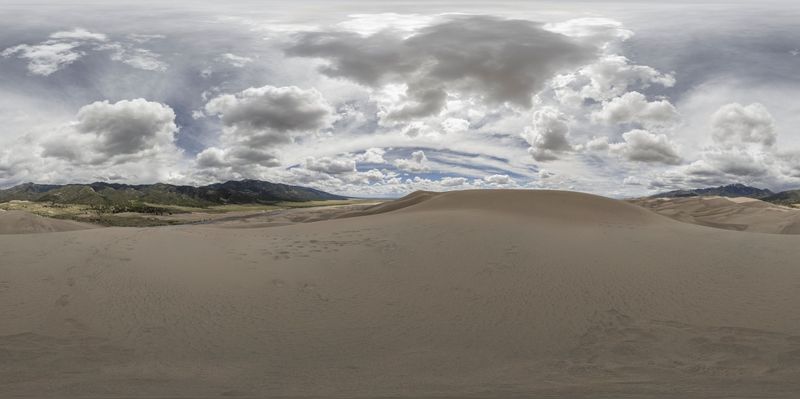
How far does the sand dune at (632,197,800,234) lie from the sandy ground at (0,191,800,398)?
1137 inches

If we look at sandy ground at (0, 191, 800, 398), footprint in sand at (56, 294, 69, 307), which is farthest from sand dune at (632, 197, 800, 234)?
footprint in sand at (56, 294, 69, 307)

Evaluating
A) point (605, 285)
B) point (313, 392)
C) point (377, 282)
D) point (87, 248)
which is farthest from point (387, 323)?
point (87, 248)

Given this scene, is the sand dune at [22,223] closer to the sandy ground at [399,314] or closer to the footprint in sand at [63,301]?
the sandy ground at [399,314]

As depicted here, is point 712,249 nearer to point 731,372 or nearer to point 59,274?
point 731,372

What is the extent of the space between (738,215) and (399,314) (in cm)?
5928

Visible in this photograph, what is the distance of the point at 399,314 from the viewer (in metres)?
12.9

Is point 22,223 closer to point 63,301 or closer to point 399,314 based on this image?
point 63,301

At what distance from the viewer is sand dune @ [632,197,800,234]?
4469 cm

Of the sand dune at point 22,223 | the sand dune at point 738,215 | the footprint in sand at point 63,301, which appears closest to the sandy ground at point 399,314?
the footprint in sand at point 63,301

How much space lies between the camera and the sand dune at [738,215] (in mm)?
44688

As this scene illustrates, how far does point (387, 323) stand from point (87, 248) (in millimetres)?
12482

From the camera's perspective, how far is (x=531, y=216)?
24781 mm

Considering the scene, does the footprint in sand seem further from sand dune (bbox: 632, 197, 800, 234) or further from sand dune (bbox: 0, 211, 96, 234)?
sand dune (bbox: 632, 197, 800, 234)

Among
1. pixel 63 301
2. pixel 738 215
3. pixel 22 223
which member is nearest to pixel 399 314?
pixel 63 301
